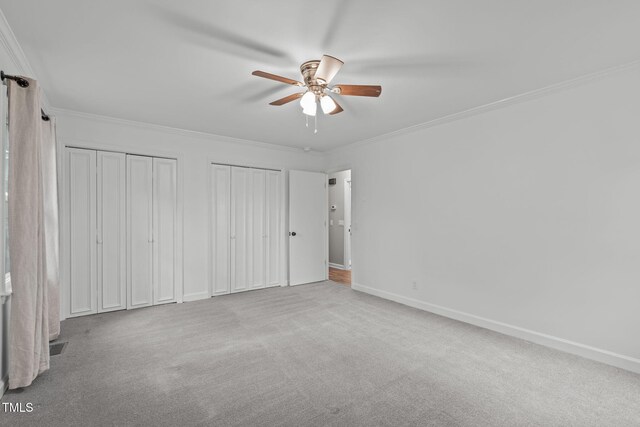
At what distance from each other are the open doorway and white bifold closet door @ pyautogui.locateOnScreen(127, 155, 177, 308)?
142 inches

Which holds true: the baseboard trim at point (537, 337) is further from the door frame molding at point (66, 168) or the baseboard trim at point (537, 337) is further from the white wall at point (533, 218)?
the door frame molding at point (66, 168)

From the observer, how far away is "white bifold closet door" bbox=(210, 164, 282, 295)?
4816 mm

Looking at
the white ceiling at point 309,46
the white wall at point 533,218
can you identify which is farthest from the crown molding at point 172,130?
the white wall at point 533,218

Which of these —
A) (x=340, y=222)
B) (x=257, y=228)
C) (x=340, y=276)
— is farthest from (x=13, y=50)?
(x=340, y=222)

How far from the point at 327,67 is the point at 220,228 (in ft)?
11.1

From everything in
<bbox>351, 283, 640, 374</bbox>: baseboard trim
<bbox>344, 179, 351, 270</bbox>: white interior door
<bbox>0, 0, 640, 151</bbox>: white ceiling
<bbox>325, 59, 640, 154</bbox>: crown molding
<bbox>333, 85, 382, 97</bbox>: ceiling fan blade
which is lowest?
<bbox>351, 283, 640, 374</bbox>: baseboard trim

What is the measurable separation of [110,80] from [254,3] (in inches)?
71.9

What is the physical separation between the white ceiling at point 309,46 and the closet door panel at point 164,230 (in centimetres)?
112

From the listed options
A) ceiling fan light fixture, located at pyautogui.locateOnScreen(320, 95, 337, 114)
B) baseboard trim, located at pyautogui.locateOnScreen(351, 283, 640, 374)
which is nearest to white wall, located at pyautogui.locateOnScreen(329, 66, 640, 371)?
baseboard trim, located at pyautogui.locateOnScreen(351, 283, 640, 374)

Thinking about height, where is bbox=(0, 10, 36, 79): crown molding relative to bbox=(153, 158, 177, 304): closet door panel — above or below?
above

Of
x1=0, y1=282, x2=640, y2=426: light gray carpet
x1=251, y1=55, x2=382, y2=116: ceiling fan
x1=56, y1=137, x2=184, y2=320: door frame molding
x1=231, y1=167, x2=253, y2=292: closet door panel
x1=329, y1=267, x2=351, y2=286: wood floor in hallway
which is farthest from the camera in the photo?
x1=329, y1=267, x2=351, y2=286: wood floor in hallway

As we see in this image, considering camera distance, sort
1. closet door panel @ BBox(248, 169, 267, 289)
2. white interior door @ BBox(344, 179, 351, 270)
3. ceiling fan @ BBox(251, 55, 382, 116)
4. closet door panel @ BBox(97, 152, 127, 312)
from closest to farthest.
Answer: ceiling fan @ BBox(251, 55, 382, 116)
closet door panel @ BBox(97, 152, 127, 312)
closet door panel @ BBox(248, 169, 267, 289)
white interior door @ BBox(344, 179, 351, 270)

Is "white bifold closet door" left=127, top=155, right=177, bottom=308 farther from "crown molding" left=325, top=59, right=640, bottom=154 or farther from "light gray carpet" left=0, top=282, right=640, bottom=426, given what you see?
"crown molding" left=325, top=59, right=640, bottom=154

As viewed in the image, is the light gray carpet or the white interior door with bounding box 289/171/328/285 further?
the white interior door with bounding box 289/171/328/285
